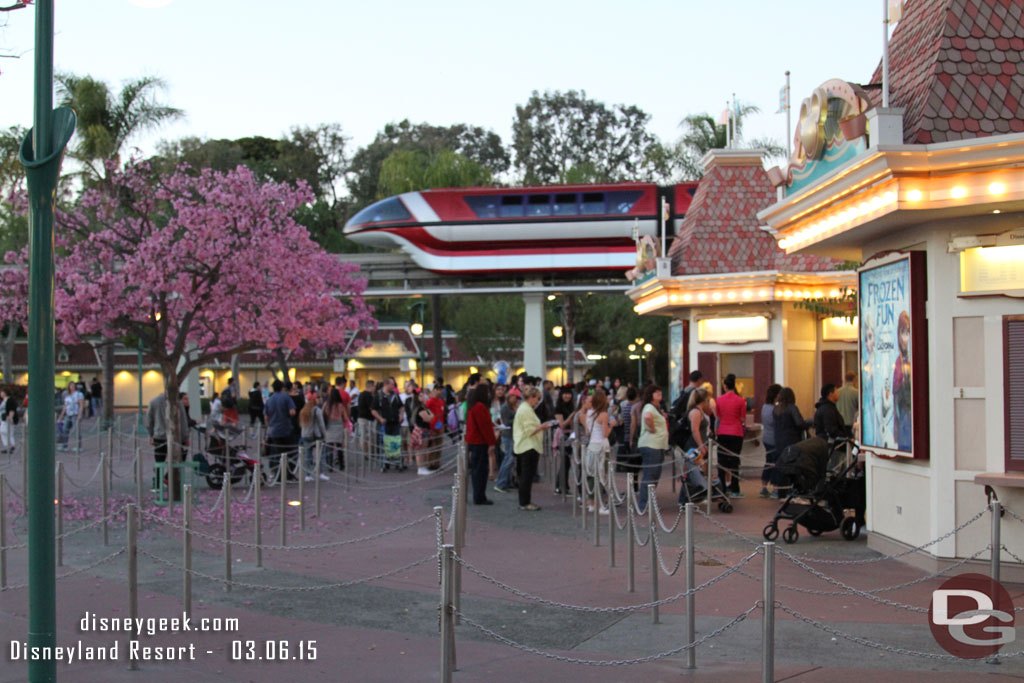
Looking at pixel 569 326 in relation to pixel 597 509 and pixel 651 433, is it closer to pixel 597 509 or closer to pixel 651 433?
pixel 651 433

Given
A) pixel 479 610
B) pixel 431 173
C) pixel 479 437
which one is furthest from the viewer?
pixel 431 173

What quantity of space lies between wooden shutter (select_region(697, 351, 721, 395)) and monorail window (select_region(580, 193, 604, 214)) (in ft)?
48.6

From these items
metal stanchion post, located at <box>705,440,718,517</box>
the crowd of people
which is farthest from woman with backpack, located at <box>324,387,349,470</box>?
metal stanchion post, located at <box>705,440,718,517</box>

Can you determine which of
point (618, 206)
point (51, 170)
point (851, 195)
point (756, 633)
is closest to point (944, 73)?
point (851, 195)

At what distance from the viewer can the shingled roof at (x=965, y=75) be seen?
32.7ft

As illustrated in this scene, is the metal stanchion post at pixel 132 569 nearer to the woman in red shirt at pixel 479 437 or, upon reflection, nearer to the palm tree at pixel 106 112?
the woman in red shirt at pixel 479 437

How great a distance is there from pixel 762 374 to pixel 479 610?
13133 millimetres

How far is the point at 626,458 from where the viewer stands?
1702 centimetres

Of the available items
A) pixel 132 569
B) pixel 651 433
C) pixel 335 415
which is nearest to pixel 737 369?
pixel 651 433

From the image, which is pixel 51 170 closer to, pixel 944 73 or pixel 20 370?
pixel 944 73

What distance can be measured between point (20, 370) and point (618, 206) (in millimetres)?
37811

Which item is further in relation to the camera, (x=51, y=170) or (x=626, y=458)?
(x=626, y=458)

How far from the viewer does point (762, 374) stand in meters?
21.1

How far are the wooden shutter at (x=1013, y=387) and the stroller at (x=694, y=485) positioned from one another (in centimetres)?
542
